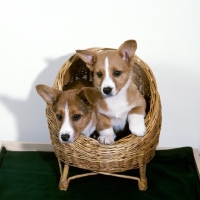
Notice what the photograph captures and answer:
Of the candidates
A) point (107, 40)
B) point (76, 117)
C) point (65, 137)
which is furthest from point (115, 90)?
point (107, 40)

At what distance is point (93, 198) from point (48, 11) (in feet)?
5.13

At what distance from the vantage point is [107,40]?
2803 mm

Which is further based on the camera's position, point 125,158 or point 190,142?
point 190,142

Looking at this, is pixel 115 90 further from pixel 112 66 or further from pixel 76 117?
pixel 76 117

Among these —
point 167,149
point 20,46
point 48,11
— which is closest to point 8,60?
point 20,46

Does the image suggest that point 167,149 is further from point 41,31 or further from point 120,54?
point 41,31

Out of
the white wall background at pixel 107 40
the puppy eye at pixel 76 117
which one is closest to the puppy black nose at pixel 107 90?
the puppy eye at pixel 76 117

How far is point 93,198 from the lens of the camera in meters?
2.43

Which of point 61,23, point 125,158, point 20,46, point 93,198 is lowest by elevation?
point 93,198

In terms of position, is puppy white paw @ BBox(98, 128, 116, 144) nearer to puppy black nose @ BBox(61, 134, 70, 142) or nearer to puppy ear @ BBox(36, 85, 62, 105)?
puppy black nose @ BBox(61, 134, 70, 142)

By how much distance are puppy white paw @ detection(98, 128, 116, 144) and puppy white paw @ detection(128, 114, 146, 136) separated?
15 centimetres

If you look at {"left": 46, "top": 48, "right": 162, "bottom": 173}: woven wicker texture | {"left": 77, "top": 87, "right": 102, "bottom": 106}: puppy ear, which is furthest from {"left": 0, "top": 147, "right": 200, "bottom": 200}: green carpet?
{"left": 77, "top": 87, "right": 102, "bottom": 106}: puppy ear

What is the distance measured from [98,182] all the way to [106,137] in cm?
59

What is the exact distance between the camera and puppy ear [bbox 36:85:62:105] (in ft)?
7.14
